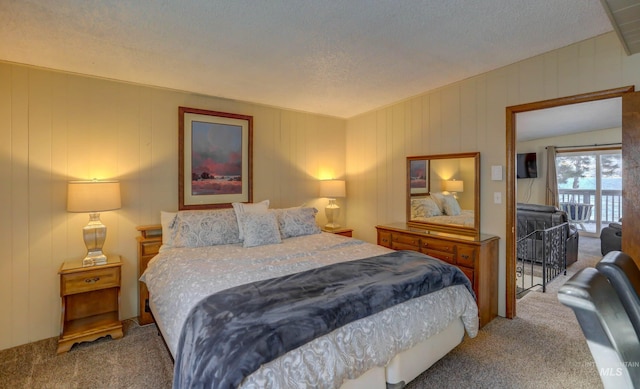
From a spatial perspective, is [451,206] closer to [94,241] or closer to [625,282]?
[625,282]

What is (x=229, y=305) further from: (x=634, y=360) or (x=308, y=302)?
(x=634, y=360)

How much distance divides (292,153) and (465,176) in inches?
90.0

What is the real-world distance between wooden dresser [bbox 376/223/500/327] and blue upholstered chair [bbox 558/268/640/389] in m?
1.88

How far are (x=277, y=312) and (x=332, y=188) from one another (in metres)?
2.97

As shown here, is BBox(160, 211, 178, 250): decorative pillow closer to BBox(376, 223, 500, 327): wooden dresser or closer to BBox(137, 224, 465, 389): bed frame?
BBox(137, 224, 465, 389): bed frame

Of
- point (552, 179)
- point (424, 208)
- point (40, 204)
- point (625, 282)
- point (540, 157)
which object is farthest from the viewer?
point (540, 157)

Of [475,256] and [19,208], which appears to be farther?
[475,256]

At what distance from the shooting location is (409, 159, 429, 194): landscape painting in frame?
3.60m

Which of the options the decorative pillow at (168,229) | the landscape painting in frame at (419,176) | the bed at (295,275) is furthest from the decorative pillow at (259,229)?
the landscape painting in frame at (419,176)

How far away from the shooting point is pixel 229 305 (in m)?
1.46

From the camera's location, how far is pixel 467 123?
10.3 feet

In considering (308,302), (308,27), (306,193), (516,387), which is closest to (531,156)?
(306,193)

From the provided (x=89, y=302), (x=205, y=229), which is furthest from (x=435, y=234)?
(x=89, y=302)

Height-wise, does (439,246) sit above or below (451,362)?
above
